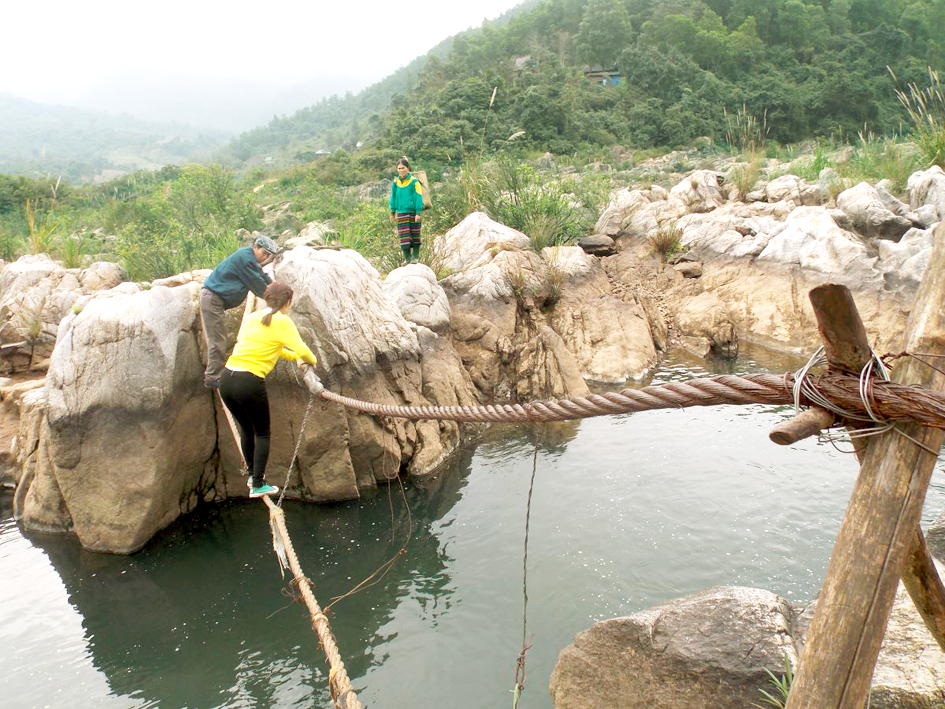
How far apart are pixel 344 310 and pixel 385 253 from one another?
2968mm

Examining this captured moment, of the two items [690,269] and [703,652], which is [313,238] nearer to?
[690,269]

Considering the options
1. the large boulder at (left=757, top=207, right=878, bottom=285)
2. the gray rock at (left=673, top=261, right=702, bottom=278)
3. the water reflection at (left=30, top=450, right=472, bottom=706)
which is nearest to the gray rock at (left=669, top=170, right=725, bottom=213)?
the gray rock at (left=673, top=261, right=702, bottom=278)

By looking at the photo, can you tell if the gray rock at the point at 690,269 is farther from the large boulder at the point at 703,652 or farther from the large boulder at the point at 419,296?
the large boulder at the point at 703,652

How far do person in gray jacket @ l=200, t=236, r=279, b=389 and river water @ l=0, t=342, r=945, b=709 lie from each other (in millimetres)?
1369

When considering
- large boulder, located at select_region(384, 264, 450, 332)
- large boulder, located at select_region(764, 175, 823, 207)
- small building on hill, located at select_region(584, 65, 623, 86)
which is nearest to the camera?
large boulder, located at select_region(384, 264, 450, 332)

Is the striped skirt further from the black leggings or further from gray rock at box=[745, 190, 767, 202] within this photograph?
gray rock at box=[745, 190, 767, 202]

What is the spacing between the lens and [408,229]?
8.01m

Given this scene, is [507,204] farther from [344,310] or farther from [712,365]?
[344,310]

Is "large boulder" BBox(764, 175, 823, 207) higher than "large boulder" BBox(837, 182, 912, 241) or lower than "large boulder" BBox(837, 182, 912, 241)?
higher

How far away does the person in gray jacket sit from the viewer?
16.8 ft

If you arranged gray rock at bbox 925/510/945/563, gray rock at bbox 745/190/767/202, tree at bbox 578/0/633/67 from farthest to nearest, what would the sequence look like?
tree at bbox 578/0/633/67 < gray rock at bbox 745/190/767/202 < gray rock at bbox 925/510/945/563

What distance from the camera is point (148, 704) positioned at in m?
3.48

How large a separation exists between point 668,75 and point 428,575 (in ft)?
113

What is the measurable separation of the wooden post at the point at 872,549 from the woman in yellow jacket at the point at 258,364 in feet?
12.4
